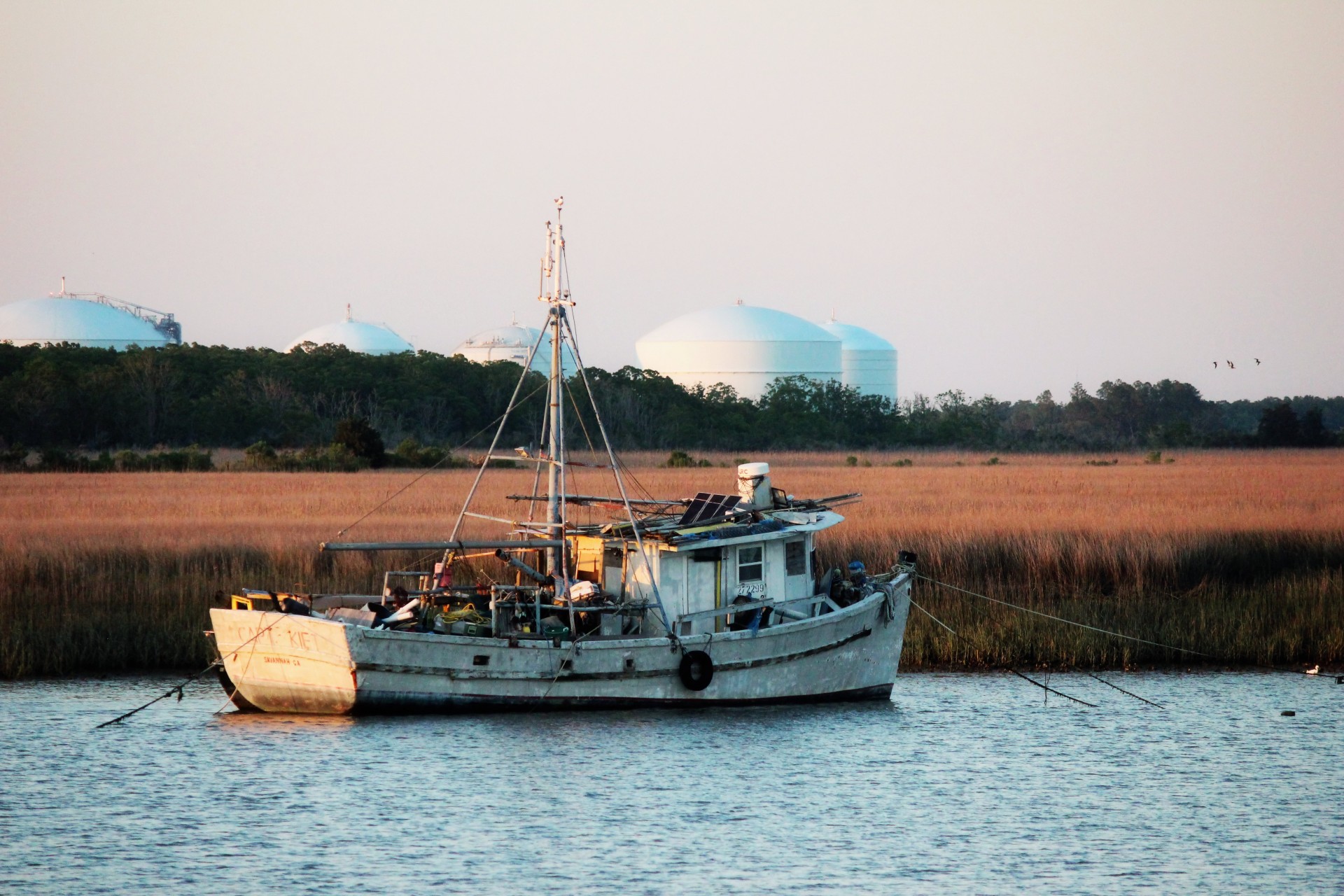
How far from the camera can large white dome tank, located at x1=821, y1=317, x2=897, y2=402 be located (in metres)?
131

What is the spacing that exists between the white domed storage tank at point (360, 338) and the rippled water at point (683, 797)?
101 metres

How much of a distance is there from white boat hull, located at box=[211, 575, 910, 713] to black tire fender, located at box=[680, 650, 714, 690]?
7 cm

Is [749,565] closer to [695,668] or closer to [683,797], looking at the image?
[695,668]

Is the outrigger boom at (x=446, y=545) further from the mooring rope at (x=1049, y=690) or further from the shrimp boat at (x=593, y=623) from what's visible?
the mooring rope at (x=1049, y=690)

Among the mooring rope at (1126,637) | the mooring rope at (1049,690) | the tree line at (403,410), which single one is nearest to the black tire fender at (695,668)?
the mooring rope at (1126,637)

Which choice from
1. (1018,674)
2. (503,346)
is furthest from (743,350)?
(1018,674)

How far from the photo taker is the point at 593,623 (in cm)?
2333

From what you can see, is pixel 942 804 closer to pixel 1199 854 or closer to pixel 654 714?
pixel 1199 854

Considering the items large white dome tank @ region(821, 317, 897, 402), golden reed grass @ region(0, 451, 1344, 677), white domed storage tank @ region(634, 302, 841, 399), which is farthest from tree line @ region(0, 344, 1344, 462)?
golden reed grass @ region(0, 451, 1344, 677)

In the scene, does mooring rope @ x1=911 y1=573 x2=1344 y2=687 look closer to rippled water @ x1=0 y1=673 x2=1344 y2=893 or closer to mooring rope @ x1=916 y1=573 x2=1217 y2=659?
mooring rope @ x1=916 y1=573 x2=1217 y2=659

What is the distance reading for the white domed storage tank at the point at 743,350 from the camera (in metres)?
115

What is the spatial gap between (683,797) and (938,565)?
13.1m

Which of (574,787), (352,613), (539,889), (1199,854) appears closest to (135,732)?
(352,613)

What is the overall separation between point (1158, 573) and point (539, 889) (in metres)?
18.6
